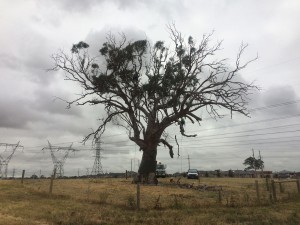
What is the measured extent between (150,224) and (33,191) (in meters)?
14.3

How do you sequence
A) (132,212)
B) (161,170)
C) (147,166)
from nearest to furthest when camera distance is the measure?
(132,212) → (147,166) → (161,170)

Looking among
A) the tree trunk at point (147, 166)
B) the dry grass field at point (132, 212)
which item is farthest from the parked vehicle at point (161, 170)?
the dry grass field at point (132, 212)

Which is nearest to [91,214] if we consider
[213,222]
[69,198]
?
[213,222]

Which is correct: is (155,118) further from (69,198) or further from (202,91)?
(69,198)

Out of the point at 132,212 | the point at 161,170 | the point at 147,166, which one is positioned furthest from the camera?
the point at 161,170

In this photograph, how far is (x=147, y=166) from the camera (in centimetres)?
3934

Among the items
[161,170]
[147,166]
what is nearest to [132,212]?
[147,166]

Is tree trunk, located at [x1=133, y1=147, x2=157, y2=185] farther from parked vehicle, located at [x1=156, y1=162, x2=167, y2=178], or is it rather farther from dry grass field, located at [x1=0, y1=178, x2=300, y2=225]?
parked vehicle, located at [x1=156, y1=162, x2=167, y2=178]

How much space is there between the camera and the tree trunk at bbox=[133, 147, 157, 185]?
38906 mm

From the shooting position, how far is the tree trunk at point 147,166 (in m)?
38.9

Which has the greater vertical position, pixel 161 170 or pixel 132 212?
pixel 161 170

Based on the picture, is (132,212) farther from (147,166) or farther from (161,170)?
(161,170)

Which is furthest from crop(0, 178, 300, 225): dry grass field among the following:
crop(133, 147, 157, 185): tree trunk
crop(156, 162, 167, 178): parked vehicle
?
crop(156, 162, 167, 178): parked vehicle

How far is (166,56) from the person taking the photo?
39406mm
